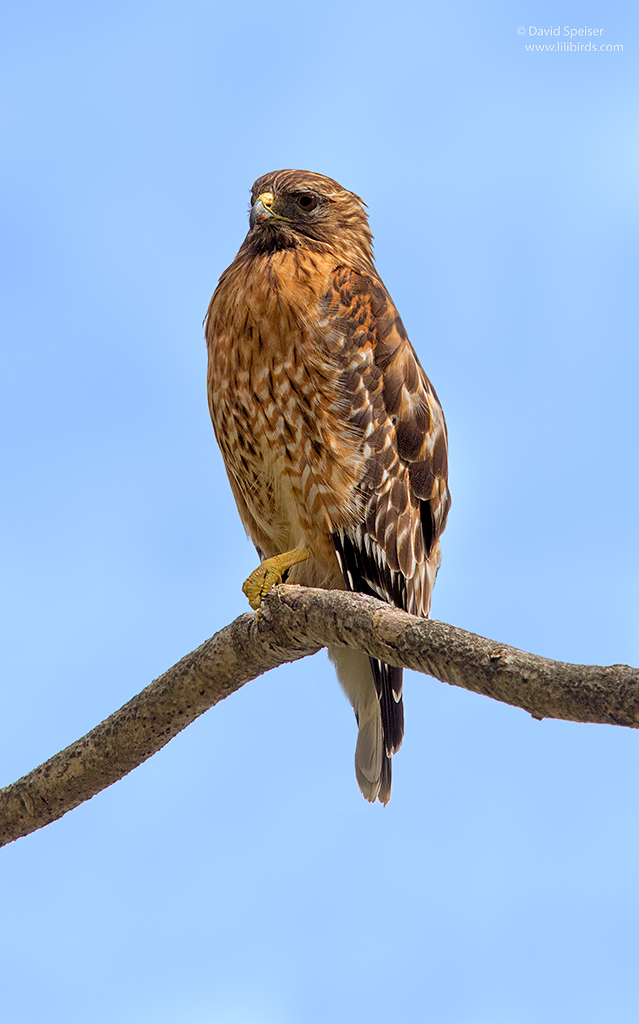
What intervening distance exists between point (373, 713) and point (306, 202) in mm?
2423

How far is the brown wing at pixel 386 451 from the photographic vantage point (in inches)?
179

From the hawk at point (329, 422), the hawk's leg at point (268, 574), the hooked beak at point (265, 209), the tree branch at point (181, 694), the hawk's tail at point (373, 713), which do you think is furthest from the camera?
the hooked beak at point (265, 209)

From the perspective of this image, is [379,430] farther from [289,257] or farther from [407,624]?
[407,624]

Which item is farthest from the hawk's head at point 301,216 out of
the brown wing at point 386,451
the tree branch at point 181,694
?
the tree branch at point 181,694

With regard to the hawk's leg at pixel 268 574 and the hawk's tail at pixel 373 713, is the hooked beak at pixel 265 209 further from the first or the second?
the hawk's tail at pixel 373 713

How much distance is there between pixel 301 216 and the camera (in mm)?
4914

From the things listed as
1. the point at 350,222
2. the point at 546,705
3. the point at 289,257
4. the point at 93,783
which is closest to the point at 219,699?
the point at 93,783

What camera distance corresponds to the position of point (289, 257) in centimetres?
475

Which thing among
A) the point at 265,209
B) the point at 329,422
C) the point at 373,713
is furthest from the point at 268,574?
the point at 265,209

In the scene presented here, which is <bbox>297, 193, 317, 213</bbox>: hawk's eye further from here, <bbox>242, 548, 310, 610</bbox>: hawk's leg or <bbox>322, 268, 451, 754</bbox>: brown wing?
<bbox>242, 548, 310, 610</bbox>: hawk's leg

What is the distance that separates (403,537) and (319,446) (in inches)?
24.0

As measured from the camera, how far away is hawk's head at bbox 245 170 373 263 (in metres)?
4.88

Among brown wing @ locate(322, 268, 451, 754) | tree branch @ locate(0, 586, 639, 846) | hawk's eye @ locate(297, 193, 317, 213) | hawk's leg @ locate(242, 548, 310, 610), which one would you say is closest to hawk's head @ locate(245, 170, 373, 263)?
hawk's eye @ locate(297, 193, 317, 213)

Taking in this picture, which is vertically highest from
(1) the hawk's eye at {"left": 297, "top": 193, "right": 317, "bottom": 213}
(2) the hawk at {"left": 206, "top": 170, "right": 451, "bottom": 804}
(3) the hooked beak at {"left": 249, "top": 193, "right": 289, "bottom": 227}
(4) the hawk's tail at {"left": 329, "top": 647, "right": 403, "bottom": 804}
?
(1) the hawk's eye at {"left": 297, "top": 193, "right": 317, "bottom": 213}
